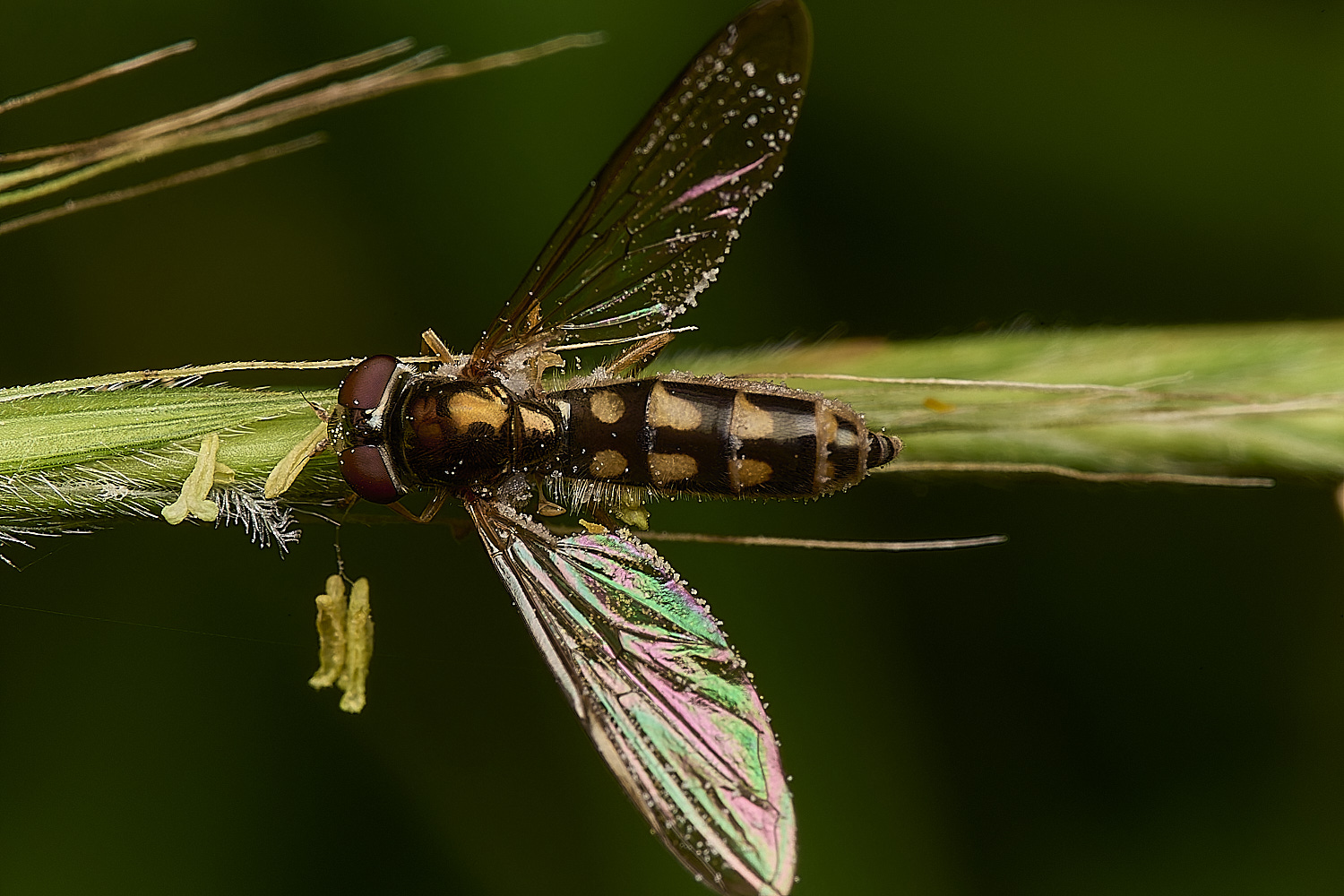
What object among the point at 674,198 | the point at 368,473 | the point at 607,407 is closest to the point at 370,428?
the point at 368,473

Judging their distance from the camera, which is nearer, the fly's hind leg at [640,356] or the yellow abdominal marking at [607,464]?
the yellow abdominal marking at [607,464]

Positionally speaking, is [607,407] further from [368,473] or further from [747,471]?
[368,473]

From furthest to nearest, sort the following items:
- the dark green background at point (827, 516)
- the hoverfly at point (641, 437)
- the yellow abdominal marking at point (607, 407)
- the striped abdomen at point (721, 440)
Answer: the dark green background at point (827, 516) → the yellow abdominal marking at point (607, 407) → the striped abdomen at point (721, 440) → the hoverfly at point (641, 437)

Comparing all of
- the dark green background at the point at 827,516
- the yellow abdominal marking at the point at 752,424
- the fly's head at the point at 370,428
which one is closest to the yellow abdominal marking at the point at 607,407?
the yellow abdominal marking at the point at 752,424

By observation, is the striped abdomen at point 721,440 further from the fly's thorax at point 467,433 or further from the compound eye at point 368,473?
the compound eye at point 368,473

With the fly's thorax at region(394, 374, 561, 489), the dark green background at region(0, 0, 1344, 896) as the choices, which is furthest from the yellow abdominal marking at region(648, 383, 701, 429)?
the dark green background at region(0, 0, 1344, 896)

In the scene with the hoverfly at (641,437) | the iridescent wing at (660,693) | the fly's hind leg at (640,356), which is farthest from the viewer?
the fly's hind leg at (640,356)

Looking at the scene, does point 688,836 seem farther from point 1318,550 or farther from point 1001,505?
point 1318,550

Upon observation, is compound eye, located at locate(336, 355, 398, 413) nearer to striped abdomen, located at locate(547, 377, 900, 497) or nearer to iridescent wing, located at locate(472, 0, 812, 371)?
iridescent wing, located at locate(472, 0, 812, 371)
